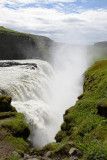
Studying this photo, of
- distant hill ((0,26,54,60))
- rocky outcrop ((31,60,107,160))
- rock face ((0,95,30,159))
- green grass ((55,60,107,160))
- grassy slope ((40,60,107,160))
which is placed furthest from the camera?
distant hill ((0,26,54,60))

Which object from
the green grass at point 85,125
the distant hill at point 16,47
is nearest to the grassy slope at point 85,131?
the green grass at point 85,125

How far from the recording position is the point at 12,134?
564 inches

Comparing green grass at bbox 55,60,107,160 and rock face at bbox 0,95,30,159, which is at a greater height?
green grass at bbox 55,60,107,160

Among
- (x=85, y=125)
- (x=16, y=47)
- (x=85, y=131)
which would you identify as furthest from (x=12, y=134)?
(x=16, y=47)

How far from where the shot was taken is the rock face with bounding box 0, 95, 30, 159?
12267 mm

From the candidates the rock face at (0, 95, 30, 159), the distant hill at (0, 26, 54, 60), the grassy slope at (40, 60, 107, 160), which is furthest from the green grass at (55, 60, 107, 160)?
the distant hill at (0, 26, 54, 60)

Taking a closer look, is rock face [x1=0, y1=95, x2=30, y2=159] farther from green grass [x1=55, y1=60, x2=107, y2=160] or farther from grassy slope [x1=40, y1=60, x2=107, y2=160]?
green grass [x1=55, y1=60, x2=107, y2=160]

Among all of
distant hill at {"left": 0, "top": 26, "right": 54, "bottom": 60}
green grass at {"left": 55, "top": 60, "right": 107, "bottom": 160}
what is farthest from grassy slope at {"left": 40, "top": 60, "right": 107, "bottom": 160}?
distant hill at {"left": 0, "top": 26, "right": 54, "bottom": 60}

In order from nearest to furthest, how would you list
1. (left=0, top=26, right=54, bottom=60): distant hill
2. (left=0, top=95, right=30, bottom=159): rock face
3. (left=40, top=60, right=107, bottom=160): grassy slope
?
(left=40, top=60, right=107, bottom=160): grassy slope → (left=0, top=95, right=30, bottom=159): rock face → (left=0, top=26, right=54, bottom=60): distant hill

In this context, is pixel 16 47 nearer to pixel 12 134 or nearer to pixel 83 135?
pixel 12 134

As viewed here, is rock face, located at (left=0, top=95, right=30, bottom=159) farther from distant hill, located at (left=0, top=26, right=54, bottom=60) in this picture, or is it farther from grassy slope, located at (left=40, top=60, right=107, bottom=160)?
distant hill, located at (left=0, top=26, right=54, bottom=60)

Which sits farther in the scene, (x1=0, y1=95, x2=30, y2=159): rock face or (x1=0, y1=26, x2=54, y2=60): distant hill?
(x1=0, y1=26, x2=54, y2=60): distant hill

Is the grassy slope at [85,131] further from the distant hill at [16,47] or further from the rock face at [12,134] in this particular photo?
the distant hill at [16,47]

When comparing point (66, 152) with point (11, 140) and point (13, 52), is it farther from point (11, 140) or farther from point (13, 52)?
point (13, 52)
